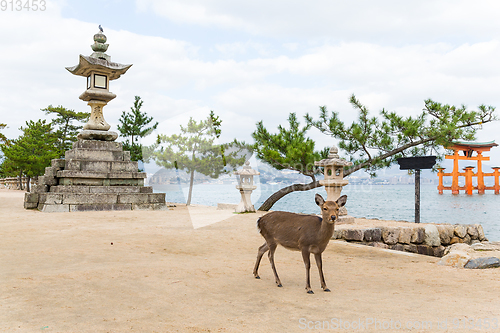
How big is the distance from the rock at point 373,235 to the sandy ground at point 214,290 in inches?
74.8

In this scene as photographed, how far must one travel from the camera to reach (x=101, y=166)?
13.9 meters

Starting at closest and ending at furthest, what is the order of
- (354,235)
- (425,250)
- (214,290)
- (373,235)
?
(214,290) < (354,235) < (373,235) < (425,250)

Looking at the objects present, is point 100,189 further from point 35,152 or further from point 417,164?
point 35,152

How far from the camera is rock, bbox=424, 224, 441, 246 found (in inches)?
385

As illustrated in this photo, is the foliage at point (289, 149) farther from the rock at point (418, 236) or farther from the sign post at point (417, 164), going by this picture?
the rock at point (418, 236)

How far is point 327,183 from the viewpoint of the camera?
39.7 feet

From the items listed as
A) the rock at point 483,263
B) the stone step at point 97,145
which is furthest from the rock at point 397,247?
the stone step at point 97,145

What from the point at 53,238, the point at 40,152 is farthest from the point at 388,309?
the point at 40,152

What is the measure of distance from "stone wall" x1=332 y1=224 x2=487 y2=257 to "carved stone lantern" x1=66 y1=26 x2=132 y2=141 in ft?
33.1

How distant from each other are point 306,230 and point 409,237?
658cm

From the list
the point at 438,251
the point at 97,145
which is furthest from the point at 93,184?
the point at 438,251

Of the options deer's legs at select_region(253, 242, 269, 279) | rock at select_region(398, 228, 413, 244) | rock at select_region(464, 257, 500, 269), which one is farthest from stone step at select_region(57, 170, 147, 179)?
rock at select_region(464, 257, 500, 269)

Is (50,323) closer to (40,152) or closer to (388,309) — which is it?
(388,309)

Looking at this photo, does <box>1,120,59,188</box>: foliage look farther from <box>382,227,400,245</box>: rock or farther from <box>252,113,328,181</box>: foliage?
<box>382,227,400,245</box>: rock
